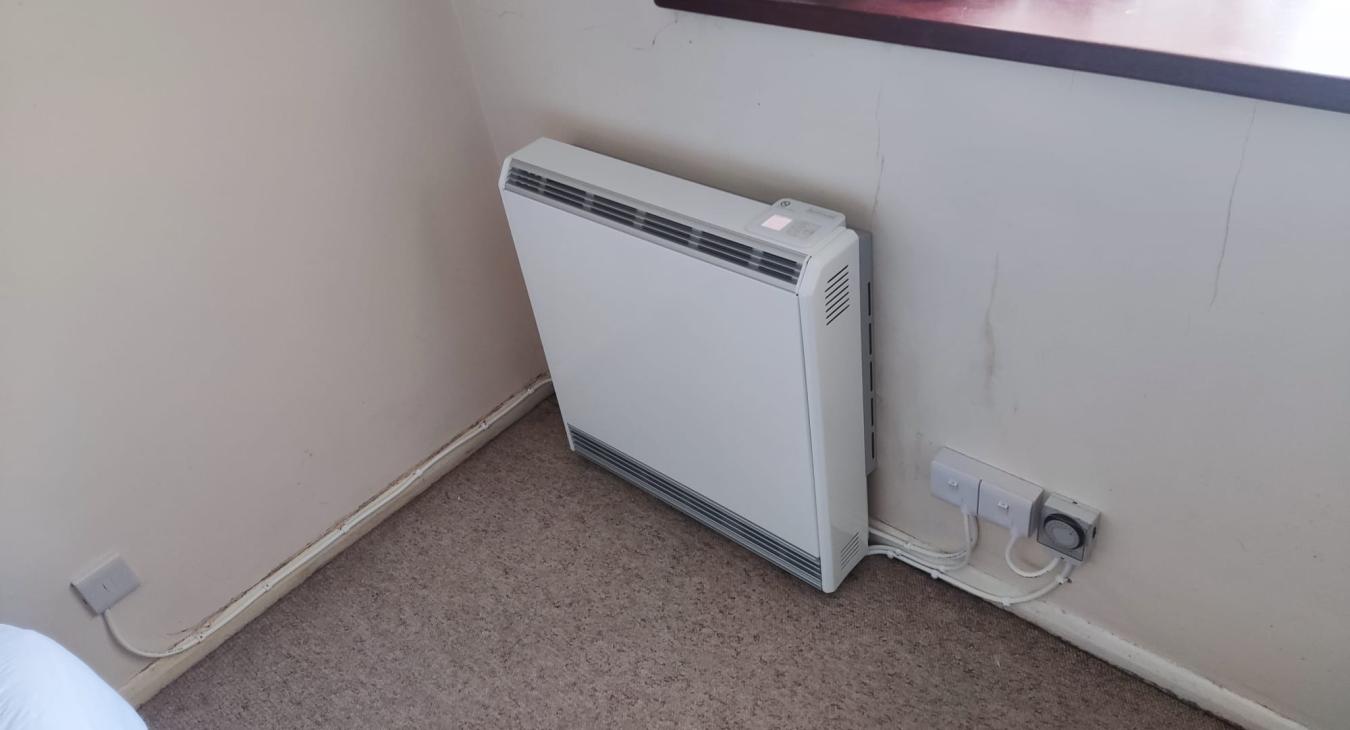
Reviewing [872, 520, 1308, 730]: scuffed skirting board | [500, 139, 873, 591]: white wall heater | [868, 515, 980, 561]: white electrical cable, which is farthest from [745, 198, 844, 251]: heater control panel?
[872, 520, 1308, 730]: scuffed skirting board

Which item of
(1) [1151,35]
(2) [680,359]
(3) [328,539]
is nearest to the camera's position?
(1) [1151,35]

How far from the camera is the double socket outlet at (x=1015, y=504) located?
50.5 inches

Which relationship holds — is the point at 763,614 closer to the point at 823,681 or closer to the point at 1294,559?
the point at 823,681

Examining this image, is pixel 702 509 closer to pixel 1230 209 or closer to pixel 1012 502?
pixel 1012 502

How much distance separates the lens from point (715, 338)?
1.35m

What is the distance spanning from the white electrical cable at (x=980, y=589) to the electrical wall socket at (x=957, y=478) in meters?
0.15

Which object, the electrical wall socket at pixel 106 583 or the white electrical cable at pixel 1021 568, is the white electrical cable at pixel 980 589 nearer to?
the white electrical cable at pixel 1021 568

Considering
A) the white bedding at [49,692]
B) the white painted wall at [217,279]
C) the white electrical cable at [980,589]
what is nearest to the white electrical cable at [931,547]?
the white electrical cable at [980,589]

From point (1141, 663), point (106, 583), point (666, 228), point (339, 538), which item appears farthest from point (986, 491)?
point (106, 583)

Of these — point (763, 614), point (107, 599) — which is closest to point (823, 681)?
point (763, 614)

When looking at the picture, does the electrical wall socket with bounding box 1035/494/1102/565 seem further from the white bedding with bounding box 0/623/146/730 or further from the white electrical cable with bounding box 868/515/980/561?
the white bedding with bounding box 0/623/146/730

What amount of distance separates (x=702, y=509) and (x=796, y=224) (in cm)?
60

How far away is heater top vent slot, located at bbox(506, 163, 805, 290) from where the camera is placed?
121 cm

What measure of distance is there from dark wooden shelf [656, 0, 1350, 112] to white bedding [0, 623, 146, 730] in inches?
44.5
